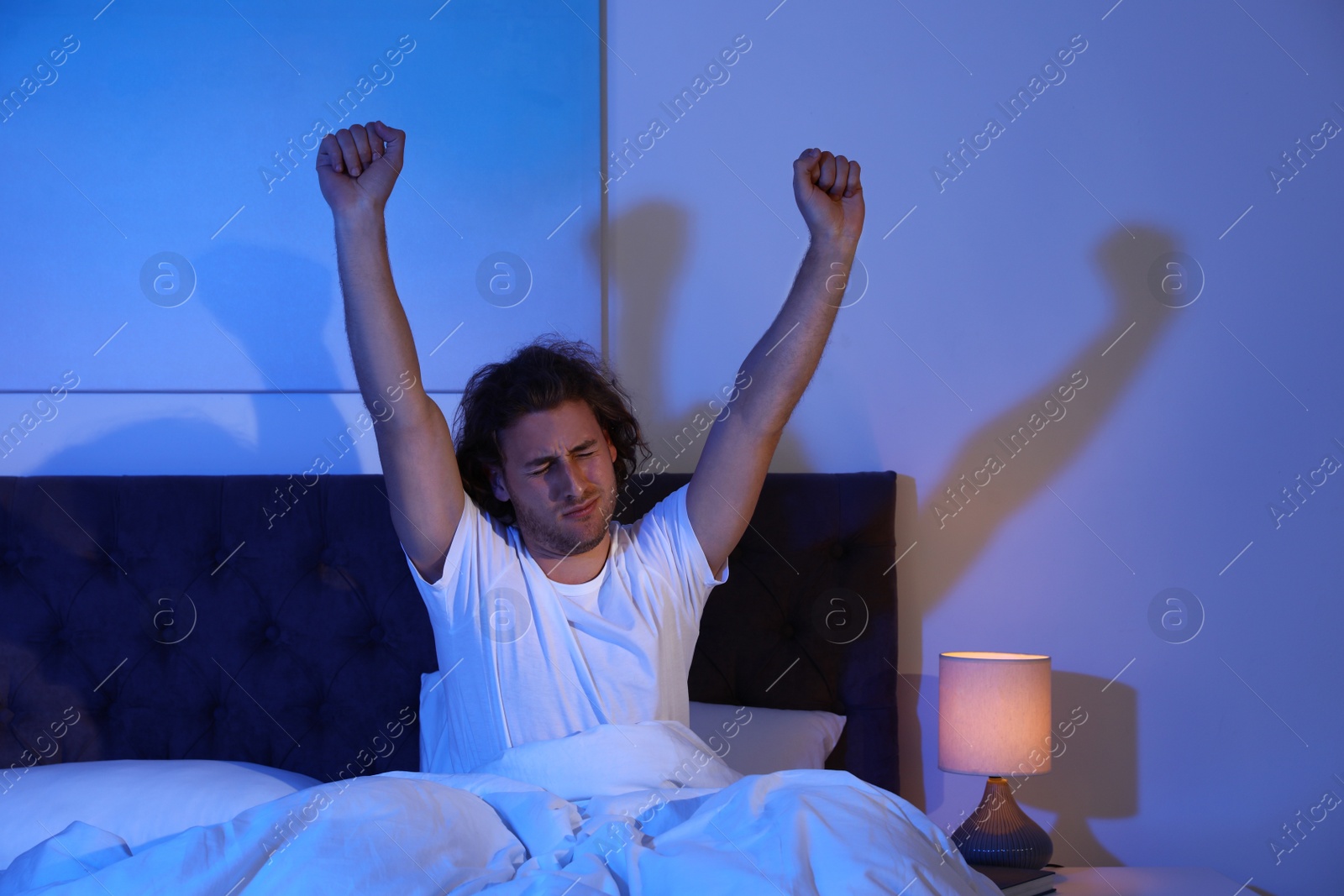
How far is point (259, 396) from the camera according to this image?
205 cm

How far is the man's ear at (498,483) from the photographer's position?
182 centimetres

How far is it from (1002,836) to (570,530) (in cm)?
90

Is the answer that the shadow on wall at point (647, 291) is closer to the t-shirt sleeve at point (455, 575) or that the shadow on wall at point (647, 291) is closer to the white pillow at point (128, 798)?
the t-shirt sleeve at point (455, 575)

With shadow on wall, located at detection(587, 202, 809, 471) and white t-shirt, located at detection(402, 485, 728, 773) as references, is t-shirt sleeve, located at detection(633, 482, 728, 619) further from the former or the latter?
shadow on wall, located at detection(587, 202, 809, 471)

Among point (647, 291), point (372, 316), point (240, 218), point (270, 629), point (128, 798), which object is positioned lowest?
point (128, 798)

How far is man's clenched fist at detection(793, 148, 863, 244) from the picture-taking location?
1.68 metres

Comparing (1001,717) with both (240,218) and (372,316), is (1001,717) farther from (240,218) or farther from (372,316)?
(240,218)

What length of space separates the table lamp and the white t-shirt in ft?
1.58

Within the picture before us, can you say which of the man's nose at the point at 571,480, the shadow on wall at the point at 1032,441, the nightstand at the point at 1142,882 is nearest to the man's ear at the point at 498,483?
the man's nose at the point at 571,480

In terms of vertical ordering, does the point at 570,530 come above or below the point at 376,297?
below

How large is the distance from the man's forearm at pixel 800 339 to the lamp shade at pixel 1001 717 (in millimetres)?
564

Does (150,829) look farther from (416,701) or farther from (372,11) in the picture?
(372,11)

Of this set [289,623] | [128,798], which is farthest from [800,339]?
[128,798]

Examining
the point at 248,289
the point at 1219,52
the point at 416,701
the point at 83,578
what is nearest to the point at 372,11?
the point at 248,289
